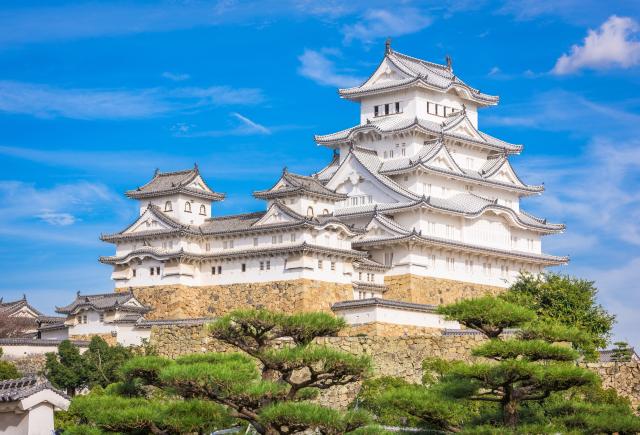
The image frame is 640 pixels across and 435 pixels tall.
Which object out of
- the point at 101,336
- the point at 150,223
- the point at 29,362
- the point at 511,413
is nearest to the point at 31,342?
the point at 29,362

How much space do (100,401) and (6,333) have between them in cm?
3345

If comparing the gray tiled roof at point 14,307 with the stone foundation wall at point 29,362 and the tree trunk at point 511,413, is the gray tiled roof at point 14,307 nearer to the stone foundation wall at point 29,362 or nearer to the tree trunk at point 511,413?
the stone foundation wall at point 29,362

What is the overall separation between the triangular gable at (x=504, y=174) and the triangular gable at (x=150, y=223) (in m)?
17.6

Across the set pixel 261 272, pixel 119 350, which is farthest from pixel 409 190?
pixel 119 350

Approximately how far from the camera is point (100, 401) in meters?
29.4

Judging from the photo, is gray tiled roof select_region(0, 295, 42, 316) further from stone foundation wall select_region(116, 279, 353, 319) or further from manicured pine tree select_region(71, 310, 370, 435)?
manicured pine tree select_region(71, 310, 370, 435)

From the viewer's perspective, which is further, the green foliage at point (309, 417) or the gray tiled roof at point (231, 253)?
the gray tiled roof at point (231, 253)

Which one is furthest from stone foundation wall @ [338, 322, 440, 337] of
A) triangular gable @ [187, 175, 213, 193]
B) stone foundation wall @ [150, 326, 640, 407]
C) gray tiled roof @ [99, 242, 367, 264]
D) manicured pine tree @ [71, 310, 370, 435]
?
manicured pine tree @ [71, 310, 370, 435]

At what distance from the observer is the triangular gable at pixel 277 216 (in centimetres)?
5494

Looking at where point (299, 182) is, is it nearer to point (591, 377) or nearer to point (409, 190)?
point (409, 190)

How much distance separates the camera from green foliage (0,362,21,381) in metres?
46.0

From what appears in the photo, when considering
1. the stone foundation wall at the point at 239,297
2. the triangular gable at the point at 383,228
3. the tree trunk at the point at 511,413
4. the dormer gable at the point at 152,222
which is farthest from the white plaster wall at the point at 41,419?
the triangular gable at the point at 383,228

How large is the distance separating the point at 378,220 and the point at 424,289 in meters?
3.91

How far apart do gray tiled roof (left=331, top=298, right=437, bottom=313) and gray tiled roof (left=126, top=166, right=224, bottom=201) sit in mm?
10415
